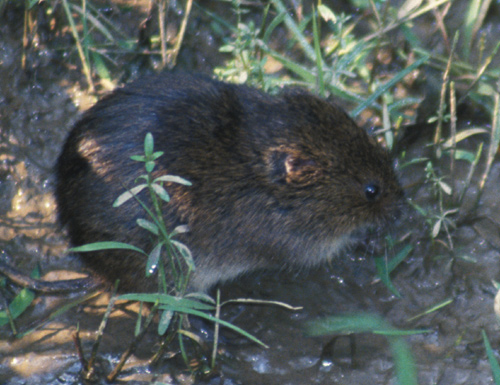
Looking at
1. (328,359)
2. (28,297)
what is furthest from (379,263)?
(28,297)

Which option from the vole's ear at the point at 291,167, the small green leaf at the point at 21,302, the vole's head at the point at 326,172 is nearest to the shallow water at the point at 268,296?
the small green leaf at the point at 21,302

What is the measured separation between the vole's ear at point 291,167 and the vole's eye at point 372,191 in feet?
1.00

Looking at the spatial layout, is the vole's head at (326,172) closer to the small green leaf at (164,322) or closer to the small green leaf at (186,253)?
the small green leaf at (186,253)

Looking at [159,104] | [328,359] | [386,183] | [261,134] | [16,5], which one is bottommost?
[328,359]

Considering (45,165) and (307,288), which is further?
(45,165)

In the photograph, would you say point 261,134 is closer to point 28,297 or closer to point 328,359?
point 328,359

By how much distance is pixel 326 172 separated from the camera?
Result: 3.70 m

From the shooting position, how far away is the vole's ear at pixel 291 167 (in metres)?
3.64

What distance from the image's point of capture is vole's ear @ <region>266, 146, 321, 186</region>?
3.64 meters

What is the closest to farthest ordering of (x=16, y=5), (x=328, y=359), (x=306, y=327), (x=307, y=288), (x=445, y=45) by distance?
(x=328, y=359), (x=306, y=327), (x=307, y=288), (x=445, y=45), (x=16, y=5)

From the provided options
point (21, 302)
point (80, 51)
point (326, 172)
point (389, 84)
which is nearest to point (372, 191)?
point (326, 172)

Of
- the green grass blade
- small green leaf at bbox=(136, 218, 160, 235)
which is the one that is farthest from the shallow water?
small green leaf at bbox=(136, 218, 160, 235)

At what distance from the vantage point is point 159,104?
3.59 m

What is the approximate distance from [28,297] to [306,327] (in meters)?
1.61
